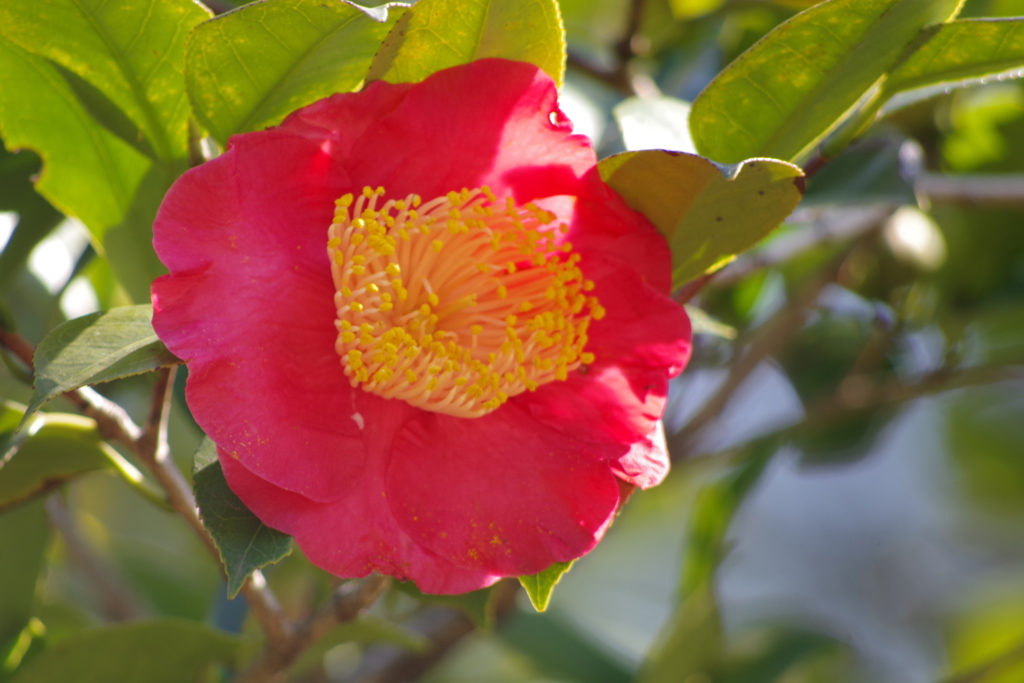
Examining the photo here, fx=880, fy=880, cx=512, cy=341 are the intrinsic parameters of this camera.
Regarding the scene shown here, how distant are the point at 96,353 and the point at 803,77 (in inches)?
22.1

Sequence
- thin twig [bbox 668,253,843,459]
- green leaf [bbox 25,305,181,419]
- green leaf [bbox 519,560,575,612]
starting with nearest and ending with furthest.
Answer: green leaf [bbox 25,305,181,419]
green leaf [bbox 519,560,575,612]
thin twig [bbox 668,253,843,459]

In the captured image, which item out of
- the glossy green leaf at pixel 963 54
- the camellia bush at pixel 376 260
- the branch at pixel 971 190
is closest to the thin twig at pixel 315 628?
the camellia bush at pixel 376 260

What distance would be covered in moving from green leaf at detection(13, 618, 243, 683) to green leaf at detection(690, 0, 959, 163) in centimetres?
69

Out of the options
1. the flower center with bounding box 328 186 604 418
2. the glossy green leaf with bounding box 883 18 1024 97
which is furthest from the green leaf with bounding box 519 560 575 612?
the glossy green leaf with bounding box 883 18 1024 97

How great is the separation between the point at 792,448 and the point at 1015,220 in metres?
0.55

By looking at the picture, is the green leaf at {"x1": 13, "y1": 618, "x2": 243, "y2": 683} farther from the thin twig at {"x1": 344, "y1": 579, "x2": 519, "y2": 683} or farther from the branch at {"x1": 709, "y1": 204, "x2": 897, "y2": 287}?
the branch at {"x1": 709, "y1": 204, "x2": 897, "y2": 287}

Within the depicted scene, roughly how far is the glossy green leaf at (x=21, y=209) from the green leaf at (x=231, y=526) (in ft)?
1.41

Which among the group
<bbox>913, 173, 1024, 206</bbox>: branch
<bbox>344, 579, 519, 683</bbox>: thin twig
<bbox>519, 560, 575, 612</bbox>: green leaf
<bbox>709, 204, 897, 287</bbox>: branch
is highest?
<bbox>519, 560, 575, 612</bbox>: green leaf

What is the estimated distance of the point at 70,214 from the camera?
77cm

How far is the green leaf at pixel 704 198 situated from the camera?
2.04ft

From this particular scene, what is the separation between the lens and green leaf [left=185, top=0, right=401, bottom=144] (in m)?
0.62

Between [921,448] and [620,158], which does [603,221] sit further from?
A: [921,448]

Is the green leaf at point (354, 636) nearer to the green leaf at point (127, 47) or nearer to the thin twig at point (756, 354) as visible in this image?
the green leaf at point (127, 47)

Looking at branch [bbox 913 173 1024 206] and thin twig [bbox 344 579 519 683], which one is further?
thin twig [bbox 344 579 519 683]
